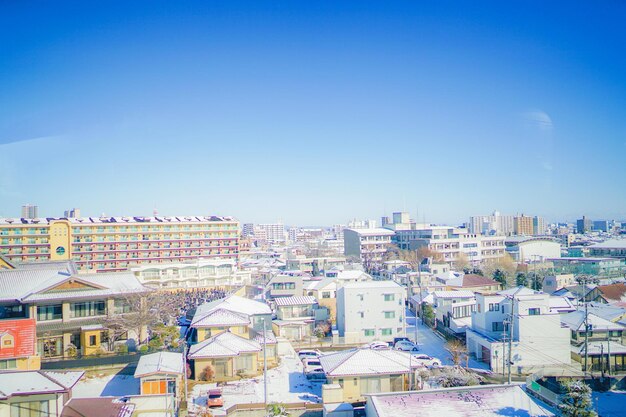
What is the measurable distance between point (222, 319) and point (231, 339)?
1427mm

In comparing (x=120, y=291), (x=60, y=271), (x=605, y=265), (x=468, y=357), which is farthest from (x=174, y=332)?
(x=605, y=265)

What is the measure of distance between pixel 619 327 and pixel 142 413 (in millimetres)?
15040

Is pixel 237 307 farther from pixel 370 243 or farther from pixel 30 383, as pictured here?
pixel 370 243

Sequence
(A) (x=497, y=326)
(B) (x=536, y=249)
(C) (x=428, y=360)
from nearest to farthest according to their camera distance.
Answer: (C) (x=428, y=360)
(A) (x=497, y=326)
(B) (x=536, y=249)

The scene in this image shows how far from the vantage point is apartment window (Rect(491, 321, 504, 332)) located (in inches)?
568

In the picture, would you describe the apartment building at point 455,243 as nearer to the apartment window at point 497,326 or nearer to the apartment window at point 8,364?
the apartment window at point 497,326

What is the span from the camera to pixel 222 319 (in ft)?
47.9

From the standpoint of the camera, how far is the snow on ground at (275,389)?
36.1 feet

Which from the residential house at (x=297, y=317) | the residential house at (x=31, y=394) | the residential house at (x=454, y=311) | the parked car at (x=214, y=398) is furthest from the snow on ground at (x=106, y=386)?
the residential house at (x=454, y=311)

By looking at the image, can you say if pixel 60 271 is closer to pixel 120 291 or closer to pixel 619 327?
pixel 120 291

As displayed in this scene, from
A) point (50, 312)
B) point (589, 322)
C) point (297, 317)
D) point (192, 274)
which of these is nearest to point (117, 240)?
point (192, 274)

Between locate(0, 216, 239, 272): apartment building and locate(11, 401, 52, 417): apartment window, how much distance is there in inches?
909

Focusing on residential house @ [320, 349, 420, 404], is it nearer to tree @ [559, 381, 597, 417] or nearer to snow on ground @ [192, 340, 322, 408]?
snow on ground @ [192, 340, 322, 408]

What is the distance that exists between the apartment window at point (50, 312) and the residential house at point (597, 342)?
53.7 feet
